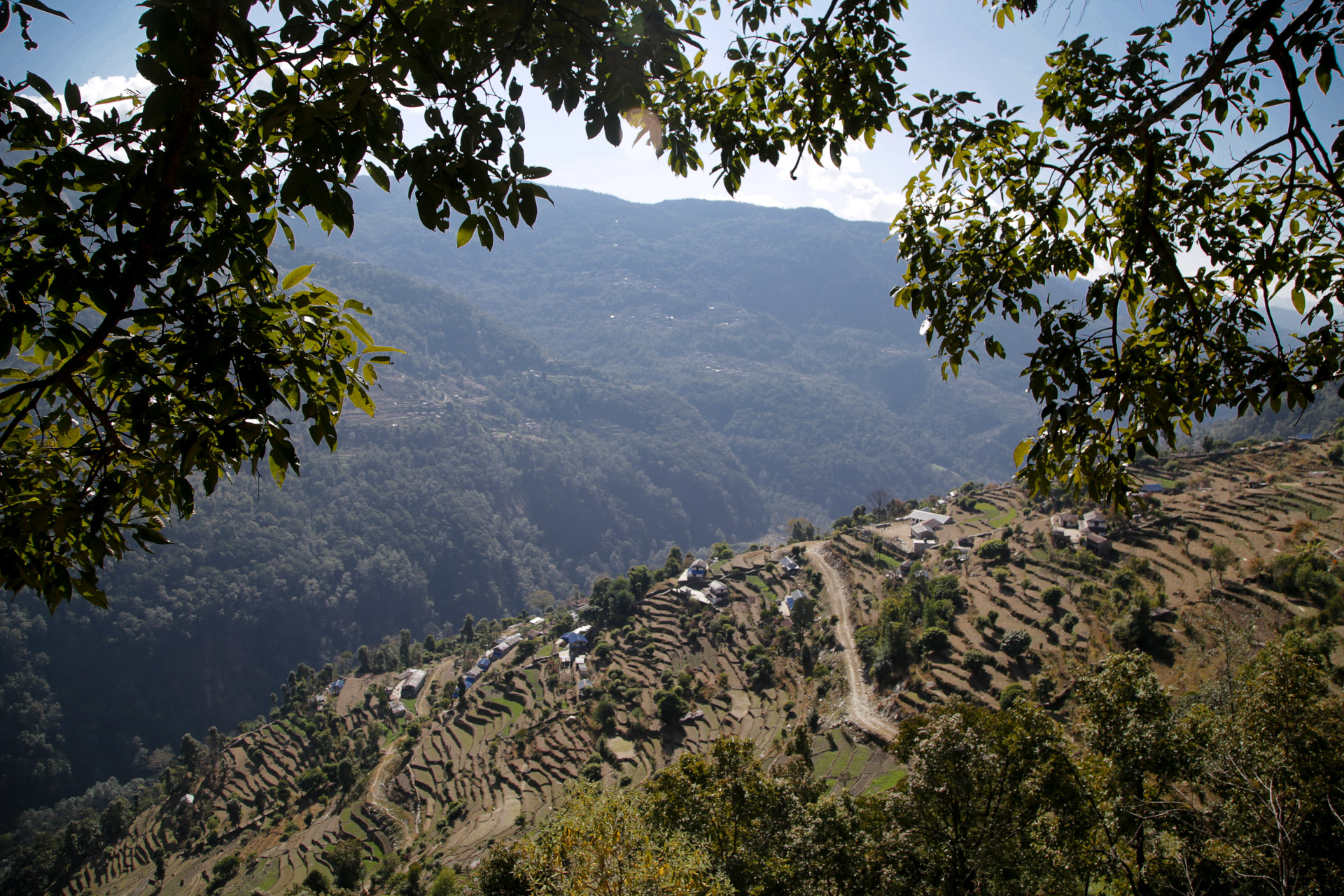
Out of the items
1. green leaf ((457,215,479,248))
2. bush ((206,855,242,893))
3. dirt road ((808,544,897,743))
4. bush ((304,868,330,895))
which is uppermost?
green leaf ((457,215,479,248))

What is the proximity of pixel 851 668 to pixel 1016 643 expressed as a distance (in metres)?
12.9

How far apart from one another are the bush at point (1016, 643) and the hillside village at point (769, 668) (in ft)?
0.54

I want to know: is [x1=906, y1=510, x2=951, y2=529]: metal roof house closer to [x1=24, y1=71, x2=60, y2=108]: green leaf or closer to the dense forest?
the dense forest

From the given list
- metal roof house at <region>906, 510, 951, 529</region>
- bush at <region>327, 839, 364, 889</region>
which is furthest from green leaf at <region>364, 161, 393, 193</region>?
metal roof house at <region>906, 510, 951, 529</region>

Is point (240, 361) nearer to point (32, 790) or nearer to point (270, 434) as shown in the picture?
point (270, 434)

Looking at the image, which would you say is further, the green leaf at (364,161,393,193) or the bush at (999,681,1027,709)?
the bush at (999,681,1027,709)

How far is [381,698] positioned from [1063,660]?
71684mm

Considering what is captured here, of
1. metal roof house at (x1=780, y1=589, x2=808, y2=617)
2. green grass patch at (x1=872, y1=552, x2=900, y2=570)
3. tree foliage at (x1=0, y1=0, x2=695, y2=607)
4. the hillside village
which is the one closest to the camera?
tree foliage at (x1=0, y1=0, x2=695, y2=607)

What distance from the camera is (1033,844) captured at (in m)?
12.0

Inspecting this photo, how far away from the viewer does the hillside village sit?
38406 mm

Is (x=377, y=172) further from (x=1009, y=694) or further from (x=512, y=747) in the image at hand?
(x=512, y=747)

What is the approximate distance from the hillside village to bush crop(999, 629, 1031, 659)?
0.16m

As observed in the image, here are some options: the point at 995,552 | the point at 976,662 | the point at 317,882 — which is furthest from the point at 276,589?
the point at 976,662

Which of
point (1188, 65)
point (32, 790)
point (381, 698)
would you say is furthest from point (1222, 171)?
point (32, 790)
